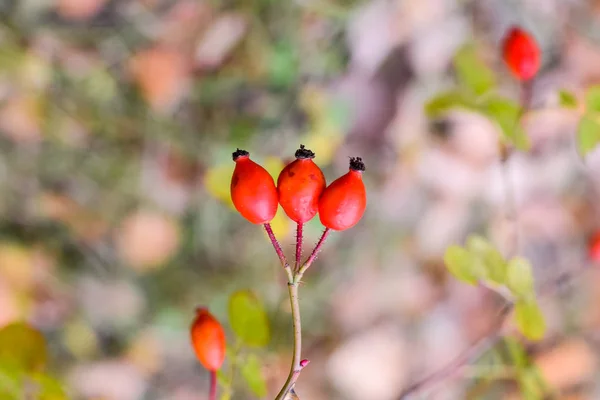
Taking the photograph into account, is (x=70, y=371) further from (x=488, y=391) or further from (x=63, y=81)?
(x=488, y=391)

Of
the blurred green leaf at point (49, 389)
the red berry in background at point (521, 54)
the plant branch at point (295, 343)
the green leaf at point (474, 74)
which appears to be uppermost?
the green leaf at point (474, 74)

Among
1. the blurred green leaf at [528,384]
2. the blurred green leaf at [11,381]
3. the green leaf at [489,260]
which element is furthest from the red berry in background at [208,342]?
the blurred green leaf at [528,384]

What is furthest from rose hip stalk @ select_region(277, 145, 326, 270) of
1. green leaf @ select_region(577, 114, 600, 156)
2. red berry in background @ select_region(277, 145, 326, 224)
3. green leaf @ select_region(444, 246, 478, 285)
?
green leaf @ select_region(577, 114, 600, 156)

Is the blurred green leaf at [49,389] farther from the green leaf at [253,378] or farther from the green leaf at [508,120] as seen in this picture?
the green leaf at [508,120]

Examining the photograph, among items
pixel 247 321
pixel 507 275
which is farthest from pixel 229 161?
pixel 507 275

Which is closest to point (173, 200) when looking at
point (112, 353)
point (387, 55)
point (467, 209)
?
point (112, 353)

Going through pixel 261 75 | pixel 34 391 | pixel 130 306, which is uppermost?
pixel 261 75

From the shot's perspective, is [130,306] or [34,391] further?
[130,306]

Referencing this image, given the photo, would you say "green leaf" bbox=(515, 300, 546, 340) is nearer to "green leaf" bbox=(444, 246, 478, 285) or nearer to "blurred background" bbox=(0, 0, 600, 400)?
"green leaf" bbox=(444, 246, 478, 285)
